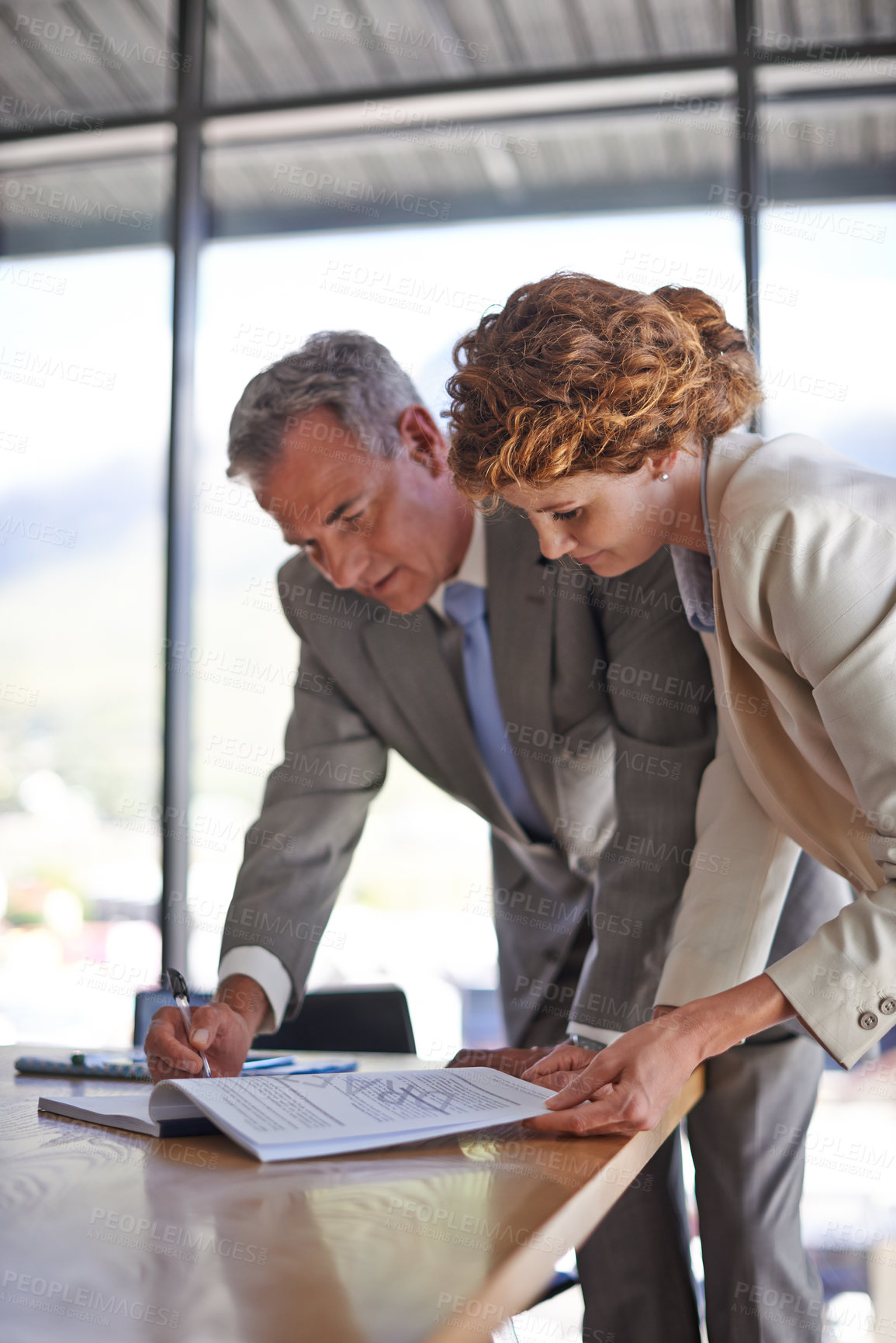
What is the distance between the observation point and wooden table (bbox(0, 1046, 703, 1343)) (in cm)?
55

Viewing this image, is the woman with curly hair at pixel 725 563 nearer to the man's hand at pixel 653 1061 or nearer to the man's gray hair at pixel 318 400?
the man's hand at pixel 653 1061

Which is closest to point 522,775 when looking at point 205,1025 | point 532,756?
point 532,756

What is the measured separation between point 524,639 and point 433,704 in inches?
7.9

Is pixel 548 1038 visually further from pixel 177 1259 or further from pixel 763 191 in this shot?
pixel 763 191

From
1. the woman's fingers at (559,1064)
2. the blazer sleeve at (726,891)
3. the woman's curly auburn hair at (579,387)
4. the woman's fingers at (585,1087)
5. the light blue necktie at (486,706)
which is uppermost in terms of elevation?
the woman's curly auburn hair at (579,387)

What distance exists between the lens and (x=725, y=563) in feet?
3.62

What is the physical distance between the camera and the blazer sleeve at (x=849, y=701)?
39.2 inches

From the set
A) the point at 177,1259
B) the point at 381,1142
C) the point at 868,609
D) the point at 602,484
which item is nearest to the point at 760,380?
the point at 602,484

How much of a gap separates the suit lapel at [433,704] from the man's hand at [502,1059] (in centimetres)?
51

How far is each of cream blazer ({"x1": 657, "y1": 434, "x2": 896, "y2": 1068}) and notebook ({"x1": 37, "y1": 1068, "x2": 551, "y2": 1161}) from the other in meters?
0.30

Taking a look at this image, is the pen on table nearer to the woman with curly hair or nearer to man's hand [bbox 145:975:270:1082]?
man's hand [bbox 145:975:270:1082]

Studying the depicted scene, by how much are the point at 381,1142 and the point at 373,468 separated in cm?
103

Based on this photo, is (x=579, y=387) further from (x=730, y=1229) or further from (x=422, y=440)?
(x=730, y=1229)

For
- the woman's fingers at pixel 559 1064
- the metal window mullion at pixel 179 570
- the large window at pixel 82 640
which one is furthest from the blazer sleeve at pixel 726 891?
the large window at pixel 82 640
